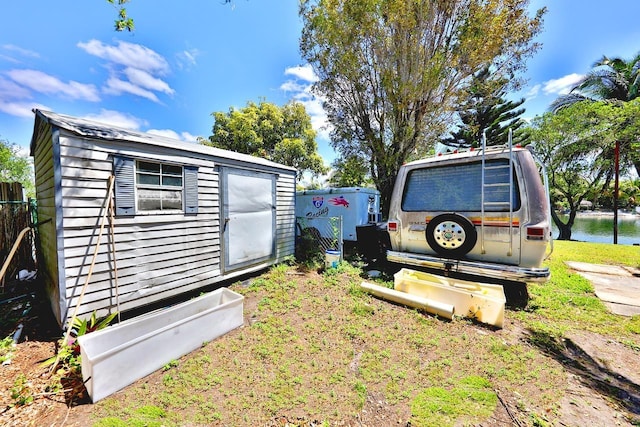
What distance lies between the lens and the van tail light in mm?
3070

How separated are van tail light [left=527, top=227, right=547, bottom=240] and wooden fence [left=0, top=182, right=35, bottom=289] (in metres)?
8.58

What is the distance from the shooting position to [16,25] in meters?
3.69

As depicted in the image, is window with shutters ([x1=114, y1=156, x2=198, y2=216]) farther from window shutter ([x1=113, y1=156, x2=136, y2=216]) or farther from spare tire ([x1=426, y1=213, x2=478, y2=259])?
spare tire ([x1=426, y1=213, x2=478, y2=259])

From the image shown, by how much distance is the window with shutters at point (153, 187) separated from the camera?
123 inches

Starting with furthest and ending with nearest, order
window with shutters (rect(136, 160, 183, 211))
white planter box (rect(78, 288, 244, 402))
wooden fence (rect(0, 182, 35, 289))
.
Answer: wooden fence (rect(0, 182, 35, 289))
window with shutters (rect(136, 160, 183, 211))
white planter box (rect(78, 288, 244, 402))

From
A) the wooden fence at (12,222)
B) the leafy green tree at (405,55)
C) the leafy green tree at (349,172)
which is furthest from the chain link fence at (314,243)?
the wooden fence at (12,222)

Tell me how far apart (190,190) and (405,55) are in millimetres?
7613

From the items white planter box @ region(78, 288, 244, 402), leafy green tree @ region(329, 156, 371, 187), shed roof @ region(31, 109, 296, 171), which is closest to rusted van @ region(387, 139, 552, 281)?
white planter box @ region(78, 288, 244, 402)

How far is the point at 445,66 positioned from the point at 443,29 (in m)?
1.22

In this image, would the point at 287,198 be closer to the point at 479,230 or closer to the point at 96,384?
the point at 479,230

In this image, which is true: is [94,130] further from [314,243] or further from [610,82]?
[610,82]

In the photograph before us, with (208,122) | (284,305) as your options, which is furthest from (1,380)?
(208,122)

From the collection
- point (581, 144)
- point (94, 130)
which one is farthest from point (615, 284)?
point (581, 144)

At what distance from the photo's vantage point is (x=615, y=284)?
4.41 m
